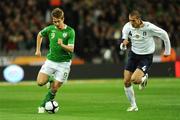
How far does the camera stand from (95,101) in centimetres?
2053

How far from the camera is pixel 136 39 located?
17.8 meters

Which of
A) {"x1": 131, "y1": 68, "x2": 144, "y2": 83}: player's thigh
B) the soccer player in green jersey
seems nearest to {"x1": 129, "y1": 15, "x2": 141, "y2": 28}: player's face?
{"x1": 131, "y1": 68, "x2": 144, "y2": 83}: player's thigh

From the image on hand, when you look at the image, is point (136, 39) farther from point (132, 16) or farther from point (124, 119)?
point (124, 119)

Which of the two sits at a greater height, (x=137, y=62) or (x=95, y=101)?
(x=137, y=62)

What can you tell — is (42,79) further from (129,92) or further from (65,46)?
(129,92)

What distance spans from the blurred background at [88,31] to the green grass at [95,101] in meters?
2.16

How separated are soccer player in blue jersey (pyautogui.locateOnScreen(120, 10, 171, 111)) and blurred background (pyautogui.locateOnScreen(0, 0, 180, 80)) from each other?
1416cm

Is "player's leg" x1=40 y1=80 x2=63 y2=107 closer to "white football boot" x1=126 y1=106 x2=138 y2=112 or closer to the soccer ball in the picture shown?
the soccer ball

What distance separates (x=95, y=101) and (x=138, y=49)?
323cm

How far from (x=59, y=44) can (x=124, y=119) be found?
263 centimetres

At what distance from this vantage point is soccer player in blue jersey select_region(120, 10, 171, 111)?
683 inches

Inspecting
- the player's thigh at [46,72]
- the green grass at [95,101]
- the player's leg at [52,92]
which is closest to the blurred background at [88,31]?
the green grass at [95,101]

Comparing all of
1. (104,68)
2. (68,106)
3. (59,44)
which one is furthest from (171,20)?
(59,44)

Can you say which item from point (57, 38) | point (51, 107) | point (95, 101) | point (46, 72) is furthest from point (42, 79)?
point (95, 101)
